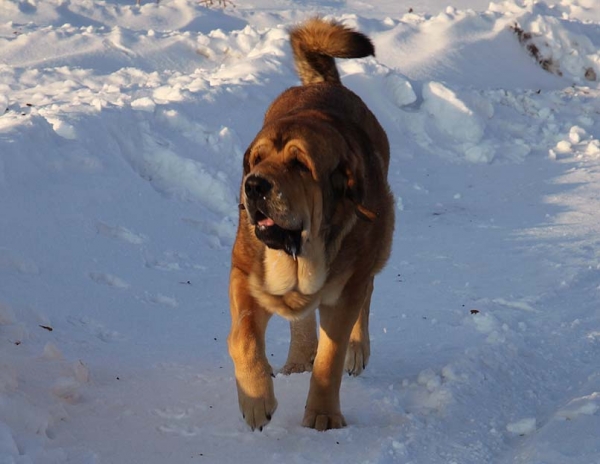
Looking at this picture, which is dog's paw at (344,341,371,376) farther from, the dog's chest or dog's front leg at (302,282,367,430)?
the dog's chest

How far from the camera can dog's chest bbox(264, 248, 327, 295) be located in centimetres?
436

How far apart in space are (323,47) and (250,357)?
223 centimetres

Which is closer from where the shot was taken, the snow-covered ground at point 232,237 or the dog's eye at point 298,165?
the dog's eye at point 298,165

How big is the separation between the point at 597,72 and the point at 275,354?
8338 mm

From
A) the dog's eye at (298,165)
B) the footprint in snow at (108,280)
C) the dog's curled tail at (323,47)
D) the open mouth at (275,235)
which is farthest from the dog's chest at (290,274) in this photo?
the footprint in snow at (108,280)

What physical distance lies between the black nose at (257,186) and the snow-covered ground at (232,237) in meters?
1.09

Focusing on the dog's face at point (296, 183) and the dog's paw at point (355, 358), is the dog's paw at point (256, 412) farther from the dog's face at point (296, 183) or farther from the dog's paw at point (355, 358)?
the dog's paw at point (355, 358)

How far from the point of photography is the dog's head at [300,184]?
13.0 feet

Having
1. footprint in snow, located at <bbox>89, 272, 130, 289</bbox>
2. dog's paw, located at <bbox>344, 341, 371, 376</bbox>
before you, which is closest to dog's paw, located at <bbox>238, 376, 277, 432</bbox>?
dog's paw, located at <bbox>344, 341, 371, 376</bbox>

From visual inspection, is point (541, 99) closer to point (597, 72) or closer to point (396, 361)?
point (597, 72)

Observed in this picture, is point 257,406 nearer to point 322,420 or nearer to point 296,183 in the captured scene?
point 322,420

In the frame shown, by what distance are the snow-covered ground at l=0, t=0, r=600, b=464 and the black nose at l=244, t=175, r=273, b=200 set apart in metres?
1.09

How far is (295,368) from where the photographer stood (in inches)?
210

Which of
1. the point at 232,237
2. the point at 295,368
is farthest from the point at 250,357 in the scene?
the point at 232,237
